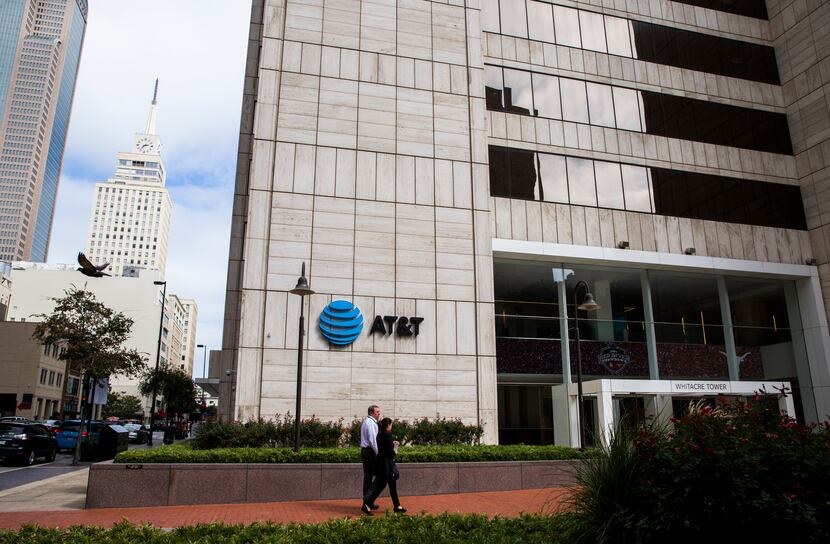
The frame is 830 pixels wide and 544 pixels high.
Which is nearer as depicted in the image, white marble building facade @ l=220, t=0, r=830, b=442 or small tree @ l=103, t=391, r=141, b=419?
white marble building facade @ l=220, t=0, r=830, b=442

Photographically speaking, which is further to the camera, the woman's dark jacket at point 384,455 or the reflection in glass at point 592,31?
the reflection in glass at point 592,31

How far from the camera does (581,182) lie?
2627 cm

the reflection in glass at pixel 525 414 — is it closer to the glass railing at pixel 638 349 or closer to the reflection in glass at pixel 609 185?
the glass railing at pixel 638 349

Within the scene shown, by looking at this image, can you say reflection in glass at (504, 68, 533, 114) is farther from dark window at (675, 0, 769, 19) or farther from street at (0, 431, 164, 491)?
street at (0, 431, 164, 491)


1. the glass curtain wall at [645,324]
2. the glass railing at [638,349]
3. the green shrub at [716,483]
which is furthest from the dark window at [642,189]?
the green shrub at [716,483]

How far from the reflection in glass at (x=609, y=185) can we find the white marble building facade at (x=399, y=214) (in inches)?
16.4

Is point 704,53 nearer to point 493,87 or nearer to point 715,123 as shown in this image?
point 715,123

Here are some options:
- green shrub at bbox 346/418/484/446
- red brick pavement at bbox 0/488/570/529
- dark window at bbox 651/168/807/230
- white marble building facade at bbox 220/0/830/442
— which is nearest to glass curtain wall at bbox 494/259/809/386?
white marble building facade at bbox 220/0/830/442

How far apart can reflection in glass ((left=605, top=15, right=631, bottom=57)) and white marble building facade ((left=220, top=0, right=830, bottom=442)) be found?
1.33 meters

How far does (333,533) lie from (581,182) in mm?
20891

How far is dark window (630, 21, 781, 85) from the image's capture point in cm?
2942

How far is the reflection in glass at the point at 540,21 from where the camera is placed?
27.7 m

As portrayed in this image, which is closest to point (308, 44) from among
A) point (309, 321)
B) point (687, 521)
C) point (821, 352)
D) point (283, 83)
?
point (283, 83)

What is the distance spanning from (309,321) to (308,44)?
34.7 feet
